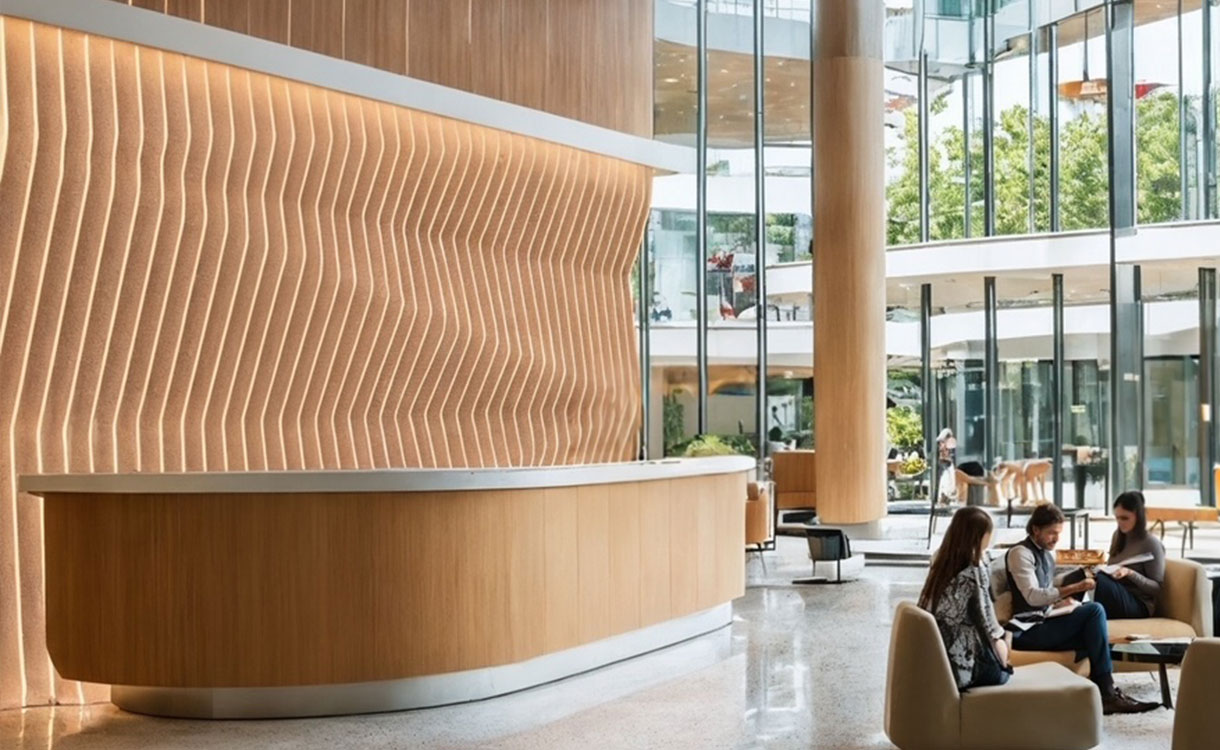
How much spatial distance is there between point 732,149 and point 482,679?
16882mm

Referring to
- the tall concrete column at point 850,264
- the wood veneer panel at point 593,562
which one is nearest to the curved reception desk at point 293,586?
the wood veneer panel at point 593,562

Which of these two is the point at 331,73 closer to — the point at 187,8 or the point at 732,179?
the point at 187,8

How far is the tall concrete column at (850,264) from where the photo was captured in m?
18.0

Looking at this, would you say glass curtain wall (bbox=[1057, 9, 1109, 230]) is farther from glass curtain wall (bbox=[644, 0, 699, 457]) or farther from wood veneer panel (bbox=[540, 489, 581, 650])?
wood veneer panel (bbox=[540, 489, 581, 650])

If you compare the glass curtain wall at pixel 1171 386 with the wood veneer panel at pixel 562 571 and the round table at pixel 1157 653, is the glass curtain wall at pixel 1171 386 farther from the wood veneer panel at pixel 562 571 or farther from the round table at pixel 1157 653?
the wood veneer panel at pixel 562 571

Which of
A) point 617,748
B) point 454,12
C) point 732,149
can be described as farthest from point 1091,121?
point 617,748

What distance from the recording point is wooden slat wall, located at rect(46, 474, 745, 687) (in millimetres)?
8227

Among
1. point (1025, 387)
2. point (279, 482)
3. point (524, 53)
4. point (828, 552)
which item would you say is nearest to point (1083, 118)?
point (1025, 387)

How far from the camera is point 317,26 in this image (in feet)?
35.8

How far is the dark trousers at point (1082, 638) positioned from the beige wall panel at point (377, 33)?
20.7 feet

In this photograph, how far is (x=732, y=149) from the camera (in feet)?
80.8

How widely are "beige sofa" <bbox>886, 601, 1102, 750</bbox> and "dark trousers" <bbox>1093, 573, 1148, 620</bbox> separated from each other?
231 cm

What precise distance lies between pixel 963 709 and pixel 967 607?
19.1 inches

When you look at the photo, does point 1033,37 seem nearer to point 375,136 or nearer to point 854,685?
point 375,136
